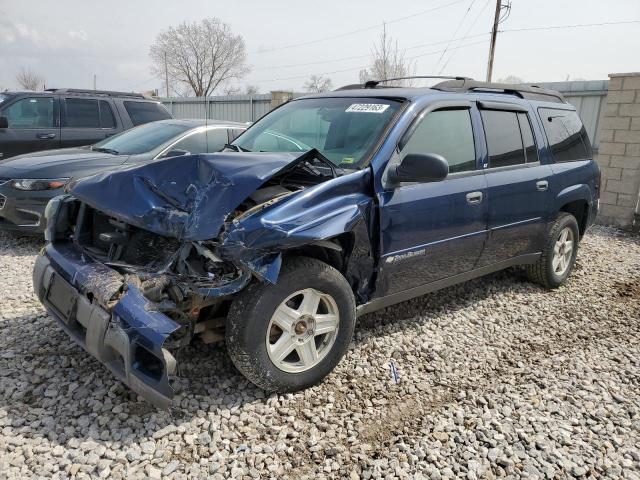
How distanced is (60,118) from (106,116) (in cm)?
68

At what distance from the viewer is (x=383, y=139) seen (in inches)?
134

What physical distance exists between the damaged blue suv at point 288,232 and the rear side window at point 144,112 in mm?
4842

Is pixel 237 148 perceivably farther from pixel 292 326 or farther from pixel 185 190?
pixel 292 326

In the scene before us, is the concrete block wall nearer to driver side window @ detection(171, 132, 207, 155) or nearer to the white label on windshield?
the white label on windshield

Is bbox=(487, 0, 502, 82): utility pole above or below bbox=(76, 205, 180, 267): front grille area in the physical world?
above

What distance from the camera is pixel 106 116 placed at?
8.23 metres

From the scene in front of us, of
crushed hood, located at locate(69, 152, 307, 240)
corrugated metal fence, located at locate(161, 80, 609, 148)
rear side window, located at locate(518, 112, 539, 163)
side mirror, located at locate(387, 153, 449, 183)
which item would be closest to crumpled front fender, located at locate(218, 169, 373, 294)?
crushed hood, located at locate(69, 152, 307, 240)

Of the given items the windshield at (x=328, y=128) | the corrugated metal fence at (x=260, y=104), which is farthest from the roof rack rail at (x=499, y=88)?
the corrugated metal fence at (x=260, y=104)

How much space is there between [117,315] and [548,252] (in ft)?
13.4

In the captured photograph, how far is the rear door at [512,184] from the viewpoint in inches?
164

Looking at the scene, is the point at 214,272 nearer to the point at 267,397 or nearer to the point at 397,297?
the point at 267,397

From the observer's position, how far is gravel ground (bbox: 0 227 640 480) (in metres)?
2.53

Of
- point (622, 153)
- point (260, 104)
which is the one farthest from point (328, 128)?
point (260, 104)

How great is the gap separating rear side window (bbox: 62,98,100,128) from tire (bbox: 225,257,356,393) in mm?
6612
